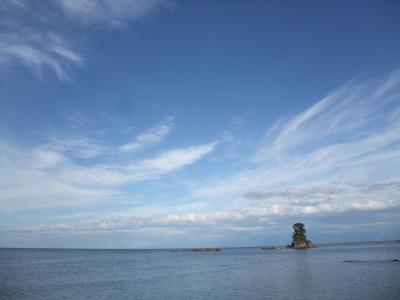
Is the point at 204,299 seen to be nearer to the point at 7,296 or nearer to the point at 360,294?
the point at 360,294

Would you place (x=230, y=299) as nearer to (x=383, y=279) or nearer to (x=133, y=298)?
(x=133, y=298)

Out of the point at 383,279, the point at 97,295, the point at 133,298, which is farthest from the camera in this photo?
the point at 383,279

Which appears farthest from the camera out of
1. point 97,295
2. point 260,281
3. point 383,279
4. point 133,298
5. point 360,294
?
point 260,281

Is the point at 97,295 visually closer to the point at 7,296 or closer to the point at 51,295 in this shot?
the point at 51,295

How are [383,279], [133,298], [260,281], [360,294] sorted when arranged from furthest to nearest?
1. [260,281]
2. [383,279]
3. [133,298]
4. [360,294]

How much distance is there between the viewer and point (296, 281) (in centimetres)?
6438

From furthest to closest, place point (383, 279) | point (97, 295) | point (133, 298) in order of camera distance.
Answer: point (383, 279)
point (97, 295)
point (133, 298)

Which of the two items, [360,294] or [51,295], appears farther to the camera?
[51,295]

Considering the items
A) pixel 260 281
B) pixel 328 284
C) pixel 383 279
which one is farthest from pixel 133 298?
pixel 383 279

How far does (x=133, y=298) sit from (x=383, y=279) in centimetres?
4216

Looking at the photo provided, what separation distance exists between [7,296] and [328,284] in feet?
165

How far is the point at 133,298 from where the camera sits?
52.8 meters

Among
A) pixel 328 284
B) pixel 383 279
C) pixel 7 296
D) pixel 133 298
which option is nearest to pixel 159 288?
pixel 133 298

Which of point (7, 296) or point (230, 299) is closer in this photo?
point (230, 299)
